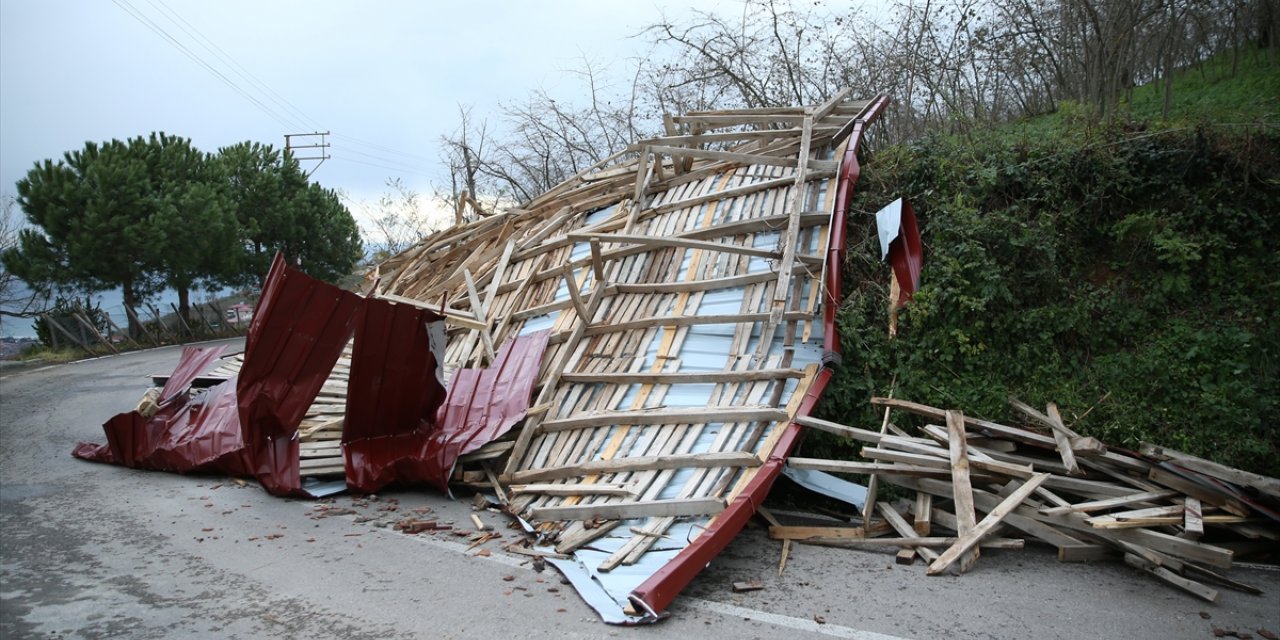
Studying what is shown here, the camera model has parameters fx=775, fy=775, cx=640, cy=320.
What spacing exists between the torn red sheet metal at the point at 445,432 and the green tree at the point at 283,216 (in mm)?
24492

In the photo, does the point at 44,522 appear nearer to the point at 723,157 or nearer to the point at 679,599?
the point at 679,599

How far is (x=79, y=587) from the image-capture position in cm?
527

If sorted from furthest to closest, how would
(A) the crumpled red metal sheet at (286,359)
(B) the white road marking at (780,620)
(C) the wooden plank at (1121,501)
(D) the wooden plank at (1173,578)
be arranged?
(A) the crumpled red metal sheet at (286,359) → (C) the wooden plank at (1121,501) → (D) the wooden plank at (1173,578) → (B) the white road marking at (780,620)

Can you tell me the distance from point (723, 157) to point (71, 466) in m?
8.63

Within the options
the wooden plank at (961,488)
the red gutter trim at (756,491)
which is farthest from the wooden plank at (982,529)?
the red gutter trim at (756,491)

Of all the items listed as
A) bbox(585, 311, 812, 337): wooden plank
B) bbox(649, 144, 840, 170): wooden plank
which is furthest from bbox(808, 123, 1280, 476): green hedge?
bbox(649, 144, 840, 170): wooden plank

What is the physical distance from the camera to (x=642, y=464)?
6395 mm

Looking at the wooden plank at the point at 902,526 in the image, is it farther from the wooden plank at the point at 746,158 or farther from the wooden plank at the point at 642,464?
the wooden plank at the point at 746,158

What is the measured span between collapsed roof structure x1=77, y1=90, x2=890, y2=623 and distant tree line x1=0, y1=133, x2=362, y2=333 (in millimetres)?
16728

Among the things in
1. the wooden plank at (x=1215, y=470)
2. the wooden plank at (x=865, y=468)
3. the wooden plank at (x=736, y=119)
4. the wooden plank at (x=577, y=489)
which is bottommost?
the wooden plank at (x=577, y=489)

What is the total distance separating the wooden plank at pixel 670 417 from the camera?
21.4 feet

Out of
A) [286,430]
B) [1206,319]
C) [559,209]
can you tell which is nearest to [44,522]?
[286,430]

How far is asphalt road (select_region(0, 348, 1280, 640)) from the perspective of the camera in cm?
A: 452

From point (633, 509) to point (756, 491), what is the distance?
3.08ft
